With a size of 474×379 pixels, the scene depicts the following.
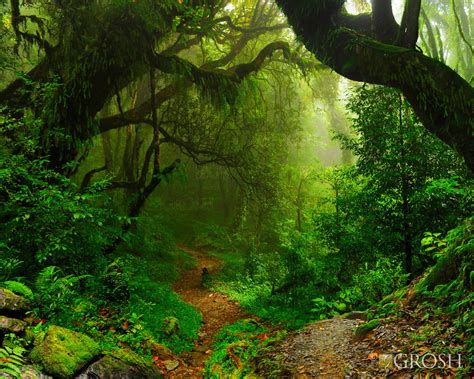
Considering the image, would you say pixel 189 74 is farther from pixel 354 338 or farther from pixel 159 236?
pixel 159 236

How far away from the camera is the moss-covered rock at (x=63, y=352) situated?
10.3ft

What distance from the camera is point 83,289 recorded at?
19.4ft

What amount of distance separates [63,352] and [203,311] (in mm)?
6292

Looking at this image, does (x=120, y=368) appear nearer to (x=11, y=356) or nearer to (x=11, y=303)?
(x=11, y=303)

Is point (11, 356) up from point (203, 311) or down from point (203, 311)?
up

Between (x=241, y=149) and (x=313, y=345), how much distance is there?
9.31 metres

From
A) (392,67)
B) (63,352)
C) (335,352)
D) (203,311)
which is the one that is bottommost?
(203,311)

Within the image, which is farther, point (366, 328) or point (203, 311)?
point (203, 311)

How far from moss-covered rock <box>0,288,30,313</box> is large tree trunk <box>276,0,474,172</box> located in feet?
16.6

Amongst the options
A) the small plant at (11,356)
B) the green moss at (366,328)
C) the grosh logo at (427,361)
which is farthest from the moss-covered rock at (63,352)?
the green moss at (366,328)

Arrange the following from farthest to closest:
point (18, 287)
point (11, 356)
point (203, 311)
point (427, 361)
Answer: point (203, 311), point (18, 287), point (427, 361), point (11, 356)

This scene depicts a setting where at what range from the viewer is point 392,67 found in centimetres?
387

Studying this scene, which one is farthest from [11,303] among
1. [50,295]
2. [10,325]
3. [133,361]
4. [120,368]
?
[133,361]

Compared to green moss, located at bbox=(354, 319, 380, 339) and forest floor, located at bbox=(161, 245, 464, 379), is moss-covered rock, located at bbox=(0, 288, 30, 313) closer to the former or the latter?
forest floor, located at bbox=(161, 245, 464, 379)
